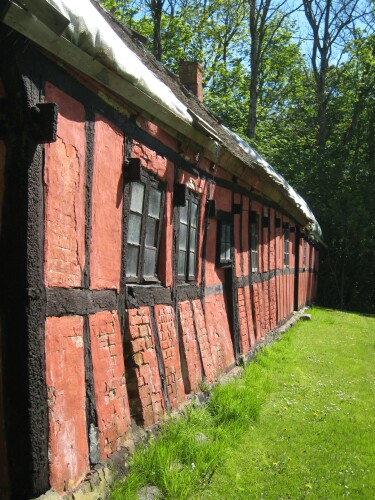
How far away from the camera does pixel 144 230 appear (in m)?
5.08

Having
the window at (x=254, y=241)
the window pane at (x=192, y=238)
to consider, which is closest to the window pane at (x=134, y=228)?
the window pane at (x=192, y=238)

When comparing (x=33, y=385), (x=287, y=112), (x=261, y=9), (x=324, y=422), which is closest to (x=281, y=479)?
(x=324, y=422)

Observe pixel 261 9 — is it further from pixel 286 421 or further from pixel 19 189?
pixel 19 189

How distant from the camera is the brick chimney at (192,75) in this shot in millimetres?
11234

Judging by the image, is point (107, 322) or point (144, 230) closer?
point (107, 322)

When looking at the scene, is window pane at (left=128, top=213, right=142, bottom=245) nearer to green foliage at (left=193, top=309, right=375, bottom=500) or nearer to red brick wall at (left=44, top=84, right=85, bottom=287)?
red brick wall at (left=44, top=84, right=85, bottom=287)

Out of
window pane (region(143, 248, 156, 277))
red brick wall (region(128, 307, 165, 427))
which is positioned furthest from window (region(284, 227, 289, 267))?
red brick wall (region(128, 307, 165, 427))

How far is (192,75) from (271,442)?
8.36 meters

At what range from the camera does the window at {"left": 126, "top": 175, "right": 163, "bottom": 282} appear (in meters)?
4.87

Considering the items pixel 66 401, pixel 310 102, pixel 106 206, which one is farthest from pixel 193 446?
pixel 310 102

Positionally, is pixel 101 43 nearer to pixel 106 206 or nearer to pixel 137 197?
pixel 106 206

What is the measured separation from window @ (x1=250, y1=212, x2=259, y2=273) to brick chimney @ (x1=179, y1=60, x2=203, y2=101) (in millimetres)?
3426

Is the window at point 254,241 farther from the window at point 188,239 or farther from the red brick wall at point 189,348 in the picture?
the red brick wall at point 189,348

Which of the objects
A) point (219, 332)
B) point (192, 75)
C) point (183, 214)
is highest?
point (192, 75)
